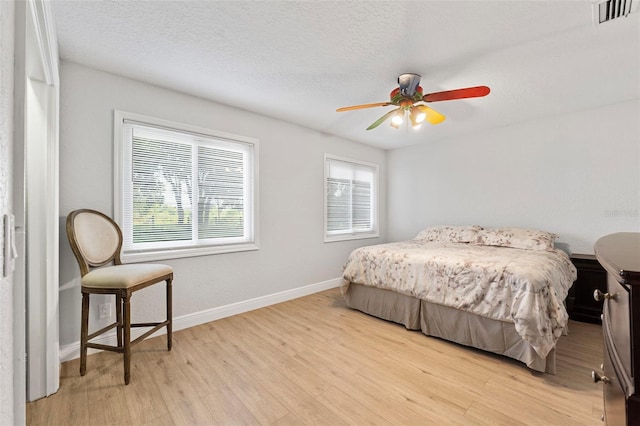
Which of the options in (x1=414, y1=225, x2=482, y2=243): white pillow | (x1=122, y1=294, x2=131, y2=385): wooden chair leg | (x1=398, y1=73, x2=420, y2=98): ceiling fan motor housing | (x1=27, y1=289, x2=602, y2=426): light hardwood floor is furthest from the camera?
(x1=414, y1=225, x2=482, y2=243): white pillow

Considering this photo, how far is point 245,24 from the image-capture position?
1784 mm

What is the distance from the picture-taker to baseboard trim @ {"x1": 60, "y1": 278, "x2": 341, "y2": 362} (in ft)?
7.02

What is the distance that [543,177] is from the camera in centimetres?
349

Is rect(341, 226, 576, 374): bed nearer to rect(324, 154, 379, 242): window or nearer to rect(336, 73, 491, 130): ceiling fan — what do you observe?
rect(324, 154, 379, 242): window

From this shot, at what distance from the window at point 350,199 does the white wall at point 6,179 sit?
3432 mm

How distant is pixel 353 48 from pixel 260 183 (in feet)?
5.99

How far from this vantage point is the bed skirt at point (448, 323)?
6.58 ft

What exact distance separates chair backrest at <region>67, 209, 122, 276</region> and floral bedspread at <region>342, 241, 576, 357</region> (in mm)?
2239

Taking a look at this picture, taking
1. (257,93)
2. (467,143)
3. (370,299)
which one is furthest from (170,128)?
(467,143)

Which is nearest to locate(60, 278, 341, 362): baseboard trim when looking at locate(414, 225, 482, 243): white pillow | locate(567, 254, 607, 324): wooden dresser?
locate(414, 225, 482, 243): white pillow

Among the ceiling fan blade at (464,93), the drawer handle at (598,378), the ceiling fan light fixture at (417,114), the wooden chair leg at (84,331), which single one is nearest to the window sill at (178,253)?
the wooden chair leg at (84,331)

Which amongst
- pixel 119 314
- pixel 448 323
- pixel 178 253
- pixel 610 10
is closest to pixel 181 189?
pixel 178 253

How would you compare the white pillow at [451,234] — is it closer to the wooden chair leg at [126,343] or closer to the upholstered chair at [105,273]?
the upholstered chair at [105,273]

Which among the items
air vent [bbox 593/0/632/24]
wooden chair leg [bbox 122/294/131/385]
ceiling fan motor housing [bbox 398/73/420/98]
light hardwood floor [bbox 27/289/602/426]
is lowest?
light hardwood floor [bbox 27/289/602/426]
